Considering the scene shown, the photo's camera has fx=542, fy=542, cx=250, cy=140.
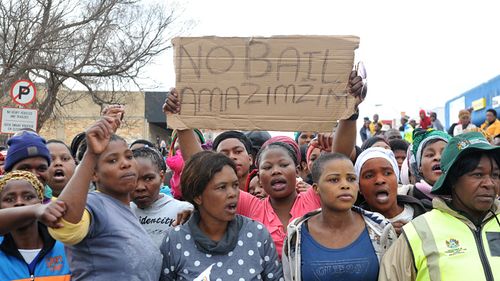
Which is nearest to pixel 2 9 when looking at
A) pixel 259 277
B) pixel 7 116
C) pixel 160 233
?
pixel 7 116

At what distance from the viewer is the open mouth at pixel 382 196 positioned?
3667 mm

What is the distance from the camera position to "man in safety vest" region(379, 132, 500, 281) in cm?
287

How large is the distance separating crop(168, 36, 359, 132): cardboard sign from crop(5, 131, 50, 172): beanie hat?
112 cm

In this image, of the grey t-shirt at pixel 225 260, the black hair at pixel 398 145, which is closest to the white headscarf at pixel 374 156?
the grey t-shirt at pixel 225 260

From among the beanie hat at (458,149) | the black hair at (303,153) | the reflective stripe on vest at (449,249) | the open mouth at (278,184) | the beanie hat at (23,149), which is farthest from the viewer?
the black hair at (303,153)

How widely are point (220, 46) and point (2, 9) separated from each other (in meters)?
14.4

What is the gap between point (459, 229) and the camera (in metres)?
2.99

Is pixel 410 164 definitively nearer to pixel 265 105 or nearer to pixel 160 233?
pixel 265 105

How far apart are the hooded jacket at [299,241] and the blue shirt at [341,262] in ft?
0.11

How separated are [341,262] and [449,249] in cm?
59

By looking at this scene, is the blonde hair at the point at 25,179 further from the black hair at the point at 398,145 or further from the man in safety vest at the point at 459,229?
the black hair at the point at 398,145

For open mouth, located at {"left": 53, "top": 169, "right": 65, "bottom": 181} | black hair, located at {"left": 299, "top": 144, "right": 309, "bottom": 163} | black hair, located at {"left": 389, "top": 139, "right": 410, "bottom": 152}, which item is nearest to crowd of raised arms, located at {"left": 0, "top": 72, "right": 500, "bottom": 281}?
open mouth, located at {"left": 53, "top": 169, "right": 65, "bottom": 181}

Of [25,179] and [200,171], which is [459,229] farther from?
Result: [25,179]

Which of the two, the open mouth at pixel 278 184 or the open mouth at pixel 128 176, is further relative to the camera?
the open mouth at pixel 278 184
